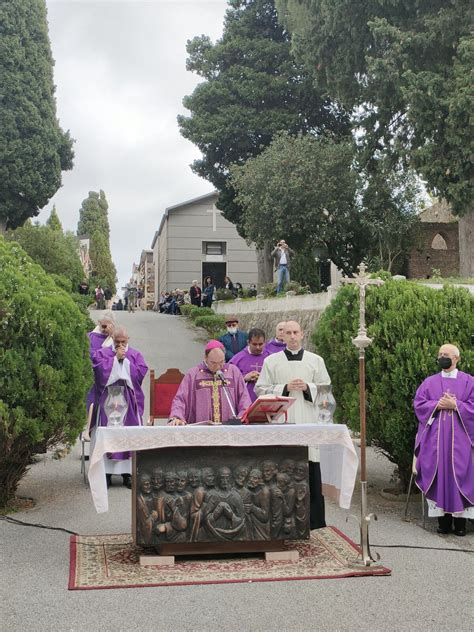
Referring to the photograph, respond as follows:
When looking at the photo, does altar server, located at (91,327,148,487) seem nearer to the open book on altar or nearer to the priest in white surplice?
the priest in white surplice

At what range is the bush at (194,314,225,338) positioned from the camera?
87.2 ft

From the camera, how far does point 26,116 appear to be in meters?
33.6

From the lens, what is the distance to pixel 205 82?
30891 millimetres

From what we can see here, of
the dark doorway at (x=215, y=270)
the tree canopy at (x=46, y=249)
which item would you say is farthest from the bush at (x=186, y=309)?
the dark doorway at (x=215, y=270)

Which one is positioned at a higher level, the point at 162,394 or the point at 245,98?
the point at 245,98

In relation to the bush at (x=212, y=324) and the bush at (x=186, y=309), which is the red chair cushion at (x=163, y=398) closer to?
the bush at (x=212, y=324)

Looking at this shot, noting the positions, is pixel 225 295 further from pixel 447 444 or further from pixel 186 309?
pixel 447 444

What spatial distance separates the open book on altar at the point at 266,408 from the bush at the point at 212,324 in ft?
63.4

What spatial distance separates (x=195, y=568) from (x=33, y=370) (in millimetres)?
2633

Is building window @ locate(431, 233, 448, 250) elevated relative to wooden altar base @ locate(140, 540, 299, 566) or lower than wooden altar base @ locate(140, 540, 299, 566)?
elevated

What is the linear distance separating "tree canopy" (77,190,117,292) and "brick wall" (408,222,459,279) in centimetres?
5274

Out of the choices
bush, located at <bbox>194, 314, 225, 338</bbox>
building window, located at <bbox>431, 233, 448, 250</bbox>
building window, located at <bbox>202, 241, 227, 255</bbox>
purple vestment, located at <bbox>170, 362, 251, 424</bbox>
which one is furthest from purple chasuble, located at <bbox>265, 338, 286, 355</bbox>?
building window, located at <bbox>202, 241, 227, 255</bbox>

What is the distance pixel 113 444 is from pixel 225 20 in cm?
2904

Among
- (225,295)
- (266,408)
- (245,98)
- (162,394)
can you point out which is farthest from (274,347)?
(245,98)
